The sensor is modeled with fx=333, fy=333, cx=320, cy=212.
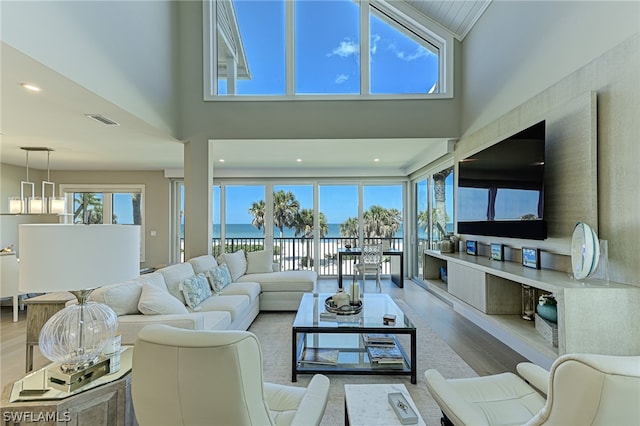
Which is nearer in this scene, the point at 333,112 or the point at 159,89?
the point at 159,89

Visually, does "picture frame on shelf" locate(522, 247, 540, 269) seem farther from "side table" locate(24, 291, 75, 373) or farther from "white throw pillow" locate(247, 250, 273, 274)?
"side table" locate(24, 291, 75, 373)

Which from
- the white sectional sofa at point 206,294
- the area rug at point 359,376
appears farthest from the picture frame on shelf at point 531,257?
the white sectional sofa at point 206,294

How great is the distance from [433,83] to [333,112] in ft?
5.01

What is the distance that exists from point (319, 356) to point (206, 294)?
152 cm

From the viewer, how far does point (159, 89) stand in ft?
13.7

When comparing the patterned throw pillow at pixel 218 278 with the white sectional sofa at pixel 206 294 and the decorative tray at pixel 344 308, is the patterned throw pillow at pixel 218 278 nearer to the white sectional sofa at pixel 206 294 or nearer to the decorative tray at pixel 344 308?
the white sectional sofa at pixel 206 294

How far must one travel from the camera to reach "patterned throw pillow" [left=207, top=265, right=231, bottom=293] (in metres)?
4.09

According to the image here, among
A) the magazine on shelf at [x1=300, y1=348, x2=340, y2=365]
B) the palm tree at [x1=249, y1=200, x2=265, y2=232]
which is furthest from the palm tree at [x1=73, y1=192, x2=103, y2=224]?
the magazine on shelf at [x1=300, y1=348, x2=340, y2=365]

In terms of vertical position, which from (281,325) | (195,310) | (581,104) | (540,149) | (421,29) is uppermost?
(421,29)

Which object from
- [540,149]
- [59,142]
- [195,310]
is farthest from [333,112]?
[59,142]

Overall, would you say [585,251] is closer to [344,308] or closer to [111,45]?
[344,308]

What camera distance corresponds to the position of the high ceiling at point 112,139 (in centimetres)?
282

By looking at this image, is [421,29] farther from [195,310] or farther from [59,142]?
[59,142]

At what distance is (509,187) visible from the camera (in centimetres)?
303
